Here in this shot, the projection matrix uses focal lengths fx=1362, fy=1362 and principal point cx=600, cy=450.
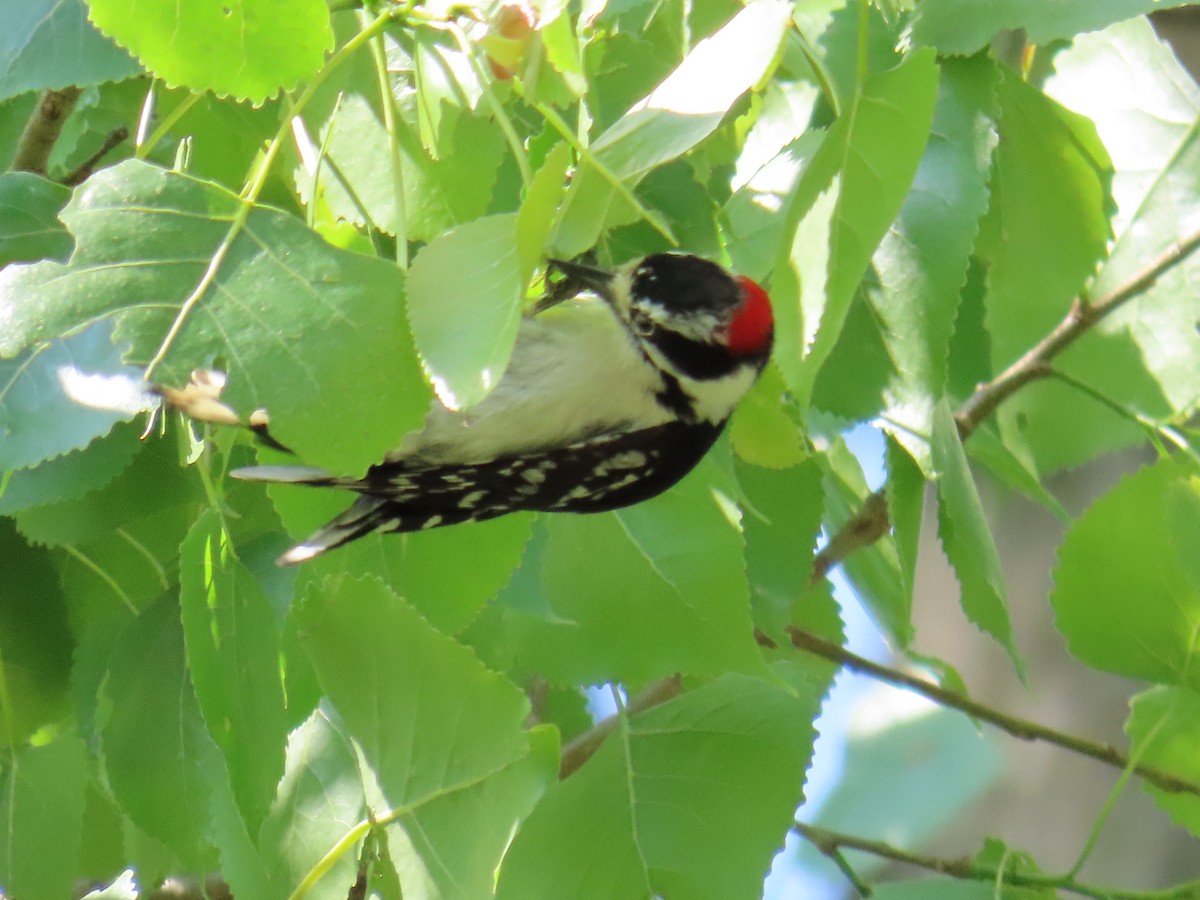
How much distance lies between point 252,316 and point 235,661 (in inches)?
10.5

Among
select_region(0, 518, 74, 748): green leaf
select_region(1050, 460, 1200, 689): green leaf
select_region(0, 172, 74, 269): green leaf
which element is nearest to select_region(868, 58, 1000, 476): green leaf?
select_region(1050, 460, 1200, 689): green leaf

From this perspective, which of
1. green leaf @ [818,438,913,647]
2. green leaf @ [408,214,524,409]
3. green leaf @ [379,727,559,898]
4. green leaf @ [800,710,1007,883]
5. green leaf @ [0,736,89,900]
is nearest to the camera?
green leaf @ [408,214,524,409]

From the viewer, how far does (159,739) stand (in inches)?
40.0

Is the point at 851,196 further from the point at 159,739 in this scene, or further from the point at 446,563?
the point at 159,739

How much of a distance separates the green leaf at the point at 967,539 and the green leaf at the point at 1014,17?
26cm

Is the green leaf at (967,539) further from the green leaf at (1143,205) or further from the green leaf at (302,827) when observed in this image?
the green leaf at (302,827)

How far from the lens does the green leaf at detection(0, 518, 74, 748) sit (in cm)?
108

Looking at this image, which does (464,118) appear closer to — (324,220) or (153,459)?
(324,220)

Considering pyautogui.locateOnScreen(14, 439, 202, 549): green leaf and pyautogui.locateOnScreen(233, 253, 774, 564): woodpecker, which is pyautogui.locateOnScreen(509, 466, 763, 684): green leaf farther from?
pyautogui.locateOnScreen(14, 439, 202, 549): green leaf

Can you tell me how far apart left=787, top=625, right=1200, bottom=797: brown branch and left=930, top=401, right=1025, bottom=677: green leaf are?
270 mm

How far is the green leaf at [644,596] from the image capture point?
3.18 feet

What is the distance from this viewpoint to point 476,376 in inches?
24.6

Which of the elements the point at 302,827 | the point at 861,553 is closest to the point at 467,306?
the point at 302,827

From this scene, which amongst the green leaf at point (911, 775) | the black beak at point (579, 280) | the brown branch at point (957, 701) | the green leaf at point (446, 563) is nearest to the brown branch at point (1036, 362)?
the brown branch at point (957, 701)
